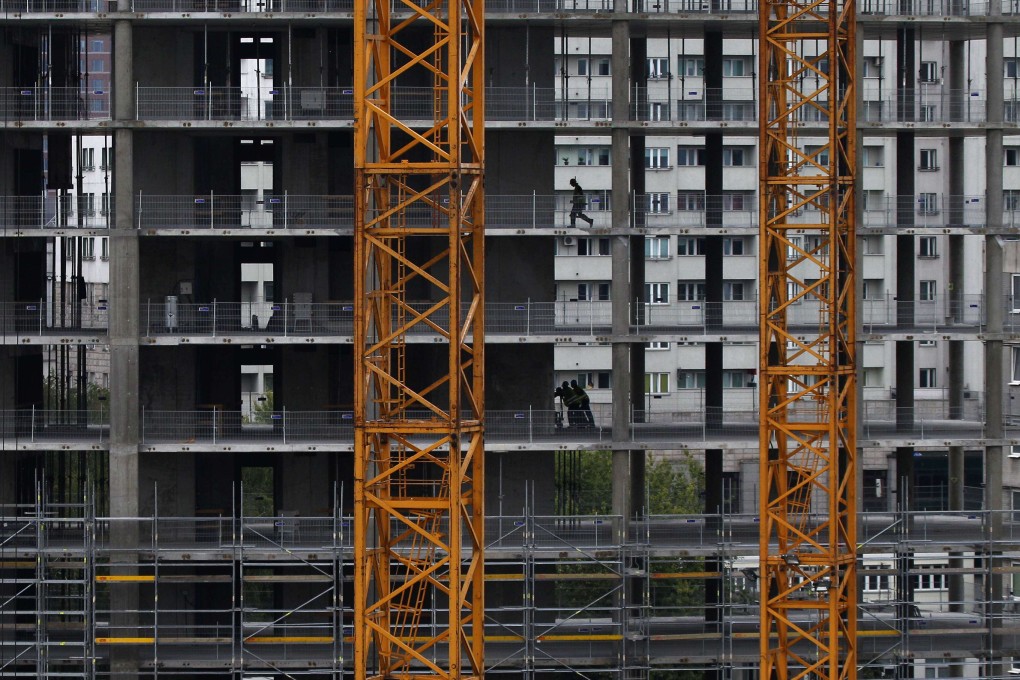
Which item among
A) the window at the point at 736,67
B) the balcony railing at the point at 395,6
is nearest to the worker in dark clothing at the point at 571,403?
the balcony railing at the point at 395,6

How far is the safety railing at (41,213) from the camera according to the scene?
37312mm

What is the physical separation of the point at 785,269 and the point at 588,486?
3191cm

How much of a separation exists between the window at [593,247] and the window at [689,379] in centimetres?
613

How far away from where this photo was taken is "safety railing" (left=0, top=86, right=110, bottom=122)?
38.0m

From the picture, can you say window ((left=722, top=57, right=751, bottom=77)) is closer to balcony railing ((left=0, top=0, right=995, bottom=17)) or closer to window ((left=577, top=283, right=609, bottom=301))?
window ((left=577, top=283, right=609, bottom=301))

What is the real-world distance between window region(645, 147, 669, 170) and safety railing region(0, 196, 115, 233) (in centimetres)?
3745

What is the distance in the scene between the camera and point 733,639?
126ft

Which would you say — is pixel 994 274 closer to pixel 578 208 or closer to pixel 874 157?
pixel 578 208

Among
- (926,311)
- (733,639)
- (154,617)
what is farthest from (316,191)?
(926,311)

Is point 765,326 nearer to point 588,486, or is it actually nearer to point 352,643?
point 352,643

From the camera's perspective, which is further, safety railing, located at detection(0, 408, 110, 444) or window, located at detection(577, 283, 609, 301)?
window, located at detection(577, 283, 609, 301)

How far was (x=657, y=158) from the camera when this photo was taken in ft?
247


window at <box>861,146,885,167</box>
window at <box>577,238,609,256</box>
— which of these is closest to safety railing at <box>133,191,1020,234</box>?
window at <box>861,146,885,167</box>

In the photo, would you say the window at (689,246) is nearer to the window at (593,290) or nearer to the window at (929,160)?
the window at (593,290)
